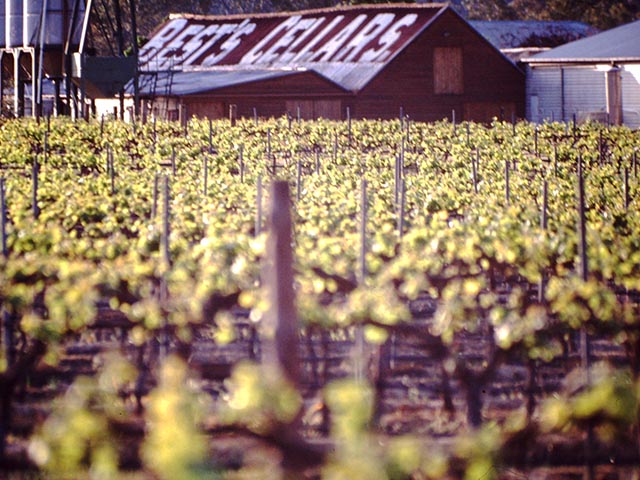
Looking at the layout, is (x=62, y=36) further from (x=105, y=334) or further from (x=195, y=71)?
(x=105, y=334)

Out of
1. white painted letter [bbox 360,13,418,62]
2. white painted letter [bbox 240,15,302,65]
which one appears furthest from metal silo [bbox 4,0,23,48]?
white painted letter [bbox 360,13,418,62]

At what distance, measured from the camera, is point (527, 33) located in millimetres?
64750

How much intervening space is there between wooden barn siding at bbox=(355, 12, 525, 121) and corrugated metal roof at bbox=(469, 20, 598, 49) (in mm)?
16065

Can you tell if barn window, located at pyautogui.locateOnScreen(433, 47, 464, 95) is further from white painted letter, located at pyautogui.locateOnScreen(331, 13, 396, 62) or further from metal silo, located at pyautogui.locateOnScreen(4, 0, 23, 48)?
metal silo, located at pyautogui.locateOnScreen(4, 0, 23, 48)

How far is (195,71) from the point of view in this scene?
50.8m

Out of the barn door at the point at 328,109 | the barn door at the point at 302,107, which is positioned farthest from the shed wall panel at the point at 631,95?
the barn door at the point at 302,107

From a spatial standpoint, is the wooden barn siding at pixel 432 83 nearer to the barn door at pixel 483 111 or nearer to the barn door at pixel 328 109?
the barn door at pixel 483 111

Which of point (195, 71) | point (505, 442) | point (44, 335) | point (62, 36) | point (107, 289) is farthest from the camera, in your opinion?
point (195, 71)

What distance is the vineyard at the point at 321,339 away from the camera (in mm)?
4742

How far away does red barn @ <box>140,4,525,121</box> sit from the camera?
148 feet

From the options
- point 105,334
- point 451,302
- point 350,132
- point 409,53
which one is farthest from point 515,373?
point 409,53

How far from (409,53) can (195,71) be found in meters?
10.1

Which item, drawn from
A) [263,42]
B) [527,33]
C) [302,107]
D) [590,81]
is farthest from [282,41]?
[527,33]

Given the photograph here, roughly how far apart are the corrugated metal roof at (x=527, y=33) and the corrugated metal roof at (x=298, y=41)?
1500 cm
